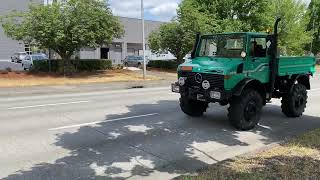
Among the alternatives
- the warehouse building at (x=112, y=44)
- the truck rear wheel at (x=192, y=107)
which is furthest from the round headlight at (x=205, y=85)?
the warehouse building at (x=112, y=44)

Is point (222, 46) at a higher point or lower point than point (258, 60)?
higher

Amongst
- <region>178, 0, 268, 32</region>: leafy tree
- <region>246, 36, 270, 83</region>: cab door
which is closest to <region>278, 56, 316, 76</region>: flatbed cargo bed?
<region>246, 36, 270, 83</region>: cab door

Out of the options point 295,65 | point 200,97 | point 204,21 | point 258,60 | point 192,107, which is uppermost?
point 204,21

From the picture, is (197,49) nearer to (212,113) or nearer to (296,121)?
(212,113)

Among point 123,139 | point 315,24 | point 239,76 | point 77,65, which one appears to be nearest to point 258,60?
point 239,76

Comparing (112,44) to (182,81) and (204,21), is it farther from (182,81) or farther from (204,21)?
(182,81)

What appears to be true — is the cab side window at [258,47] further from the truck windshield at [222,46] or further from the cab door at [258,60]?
the truck windshield at [222,46]

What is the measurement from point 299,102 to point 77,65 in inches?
829

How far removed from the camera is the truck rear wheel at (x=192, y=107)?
1063 centimetres

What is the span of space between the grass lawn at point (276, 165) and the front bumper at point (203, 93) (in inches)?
79.3

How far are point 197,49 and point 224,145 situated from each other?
344cm

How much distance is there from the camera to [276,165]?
5898 mm

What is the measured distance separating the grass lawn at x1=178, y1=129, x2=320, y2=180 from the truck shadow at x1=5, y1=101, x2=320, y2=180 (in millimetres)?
625

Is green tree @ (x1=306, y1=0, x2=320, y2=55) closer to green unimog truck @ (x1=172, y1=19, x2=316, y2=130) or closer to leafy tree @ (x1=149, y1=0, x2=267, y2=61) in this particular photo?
leafy tree @ (x1=149, y1=0, x2=267, y2=61)
